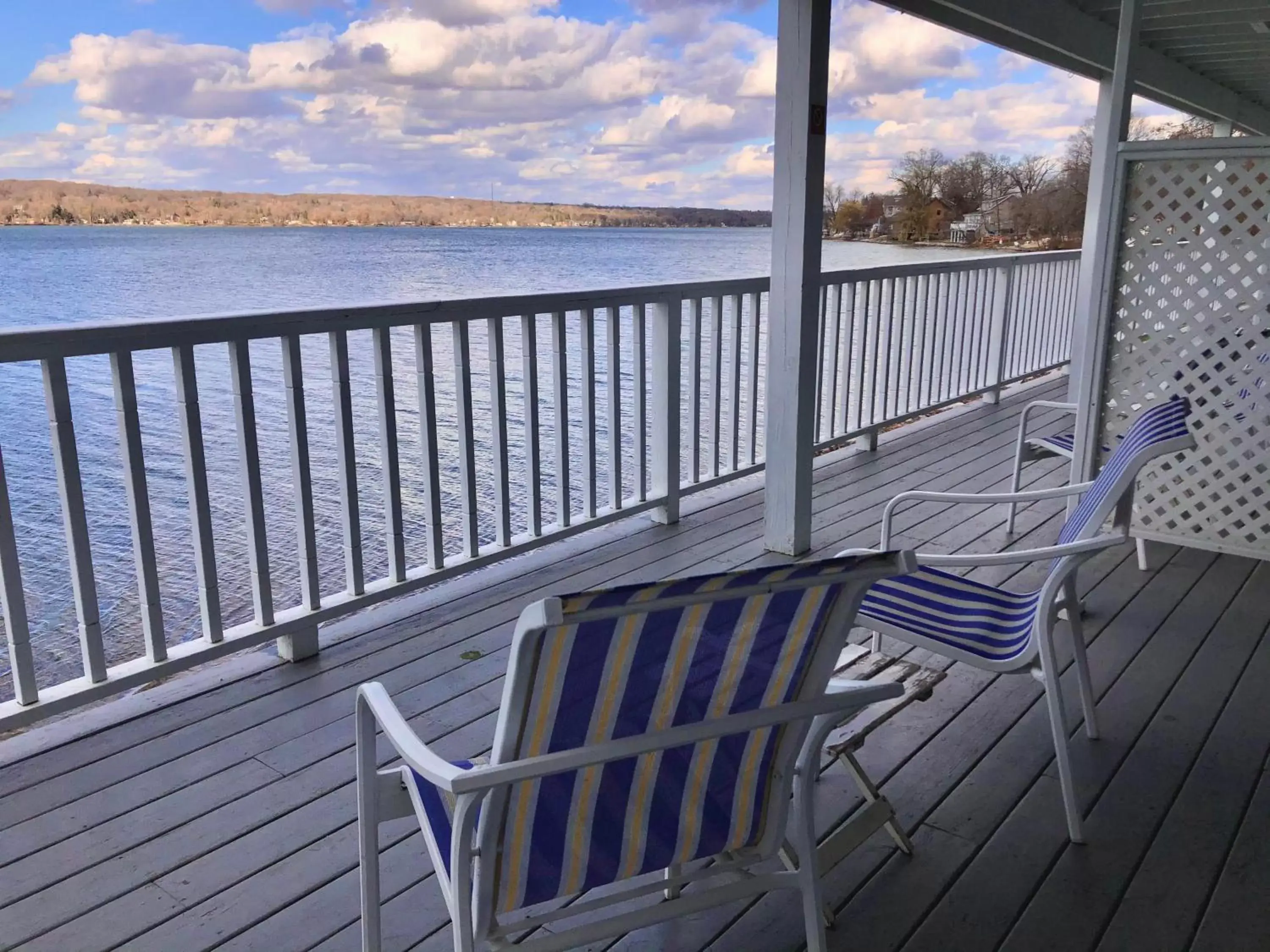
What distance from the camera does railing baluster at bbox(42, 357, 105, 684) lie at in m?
2.38

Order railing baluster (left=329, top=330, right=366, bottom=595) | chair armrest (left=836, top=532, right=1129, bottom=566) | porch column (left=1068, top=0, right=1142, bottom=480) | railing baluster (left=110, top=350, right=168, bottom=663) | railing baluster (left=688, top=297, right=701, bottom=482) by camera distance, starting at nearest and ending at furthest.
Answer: chair armrest (left=836, top=532, right=1129, bottom=566) < railing baluster (left=110, top=350, right=168, bottom=663) < railing baluster (left=329, top=330, right=366, bottom=595) < porch column (left=1068, top=0, right=1142, bottom=480) < railing baluster (left=688, top=297, right=701, bottom=482)

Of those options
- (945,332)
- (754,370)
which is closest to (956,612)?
(754,370)

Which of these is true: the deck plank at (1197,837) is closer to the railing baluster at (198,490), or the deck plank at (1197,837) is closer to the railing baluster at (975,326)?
the railing baluster at (198,490)

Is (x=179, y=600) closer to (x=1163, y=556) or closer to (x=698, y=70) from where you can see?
(x=1163, y=556)

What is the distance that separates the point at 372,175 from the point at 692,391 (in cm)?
1438

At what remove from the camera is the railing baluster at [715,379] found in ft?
14.6

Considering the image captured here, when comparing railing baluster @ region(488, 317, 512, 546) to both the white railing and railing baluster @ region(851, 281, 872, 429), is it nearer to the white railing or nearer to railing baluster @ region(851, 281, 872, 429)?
the white railing

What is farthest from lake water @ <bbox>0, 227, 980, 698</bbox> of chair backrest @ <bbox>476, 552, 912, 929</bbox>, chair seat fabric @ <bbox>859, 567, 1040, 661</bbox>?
chair backrest @ <bbox>476, 552, 912, 929</bbox>

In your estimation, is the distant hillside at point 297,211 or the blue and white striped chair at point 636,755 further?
the distant hillside at point 297,211

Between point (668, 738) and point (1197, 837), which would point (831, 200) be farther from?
point (668, 738)

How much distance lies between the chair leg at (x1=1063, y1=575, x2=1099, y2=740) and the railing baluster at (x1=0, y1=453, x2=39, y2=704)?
2.57 meters

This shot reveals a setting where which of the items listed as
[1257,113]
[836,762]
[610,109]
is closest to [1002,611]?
[836,762]

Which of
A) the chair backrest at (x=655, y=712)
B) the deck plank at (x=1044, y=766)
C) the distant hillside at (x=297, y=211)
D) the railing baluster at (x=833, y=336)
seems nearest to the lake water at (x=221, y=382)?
the distant hillside at (x=297, y=211)

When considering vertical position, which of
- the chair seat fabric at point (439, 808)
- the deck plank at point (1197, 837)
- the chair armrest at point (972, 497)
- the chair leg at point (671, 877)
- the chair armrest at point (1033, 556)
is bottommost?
the deck plank at point (1197, 837)
